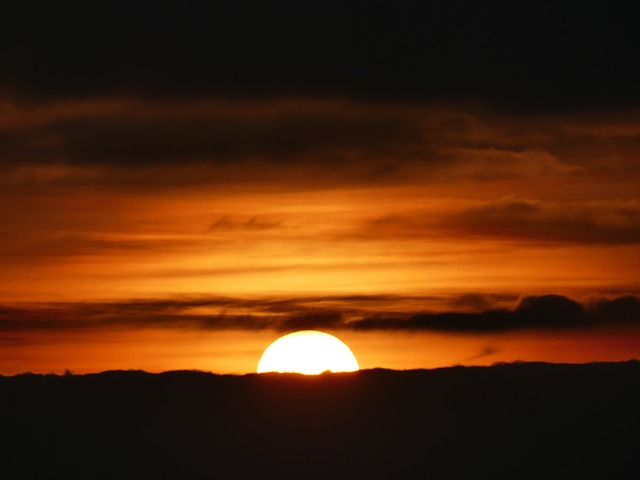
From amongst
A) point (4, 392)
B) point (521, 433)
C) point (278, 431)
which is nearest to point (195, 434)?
point (278, 431)

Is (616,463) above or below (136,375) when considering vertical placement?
below

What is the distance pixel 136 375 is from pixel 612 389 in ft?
46.9

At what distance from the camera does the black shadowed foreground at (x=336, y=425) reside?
168ft

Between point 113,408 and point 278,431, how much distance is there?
5.04 meters

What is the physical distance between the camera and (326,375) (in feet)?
177

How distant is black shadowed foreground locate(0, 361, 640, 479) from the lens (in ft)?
168

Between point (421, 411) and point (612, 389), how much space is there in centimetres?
572

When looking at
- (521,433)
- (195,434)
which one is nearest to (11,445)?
(195,434)

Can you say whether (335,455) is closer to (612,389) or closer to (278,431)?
(278,431)

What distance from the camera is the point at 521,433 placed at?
169 ft

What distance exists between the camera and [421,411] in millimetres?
51938

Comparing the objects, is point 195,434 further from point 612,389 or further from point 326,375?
point 612,389

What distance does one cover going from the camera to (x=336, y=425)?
52000 millimetres

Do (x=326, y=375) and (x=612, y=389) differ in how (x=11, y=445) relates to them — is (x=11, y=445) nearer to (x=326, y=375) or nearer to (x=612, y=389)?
(x=326, y=375)
